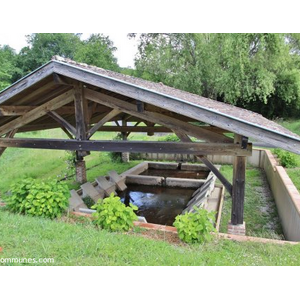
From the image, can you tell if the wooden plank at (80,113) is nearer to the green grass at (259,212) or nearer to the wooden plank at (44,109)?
the wooden plank at (44,109)

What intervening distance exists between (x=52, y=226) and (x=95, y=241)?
95cm

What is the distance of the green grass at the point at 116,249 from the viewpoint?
3.21m

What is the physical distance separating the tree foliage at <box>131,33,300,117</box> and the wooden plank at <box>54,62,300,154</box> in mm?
13589

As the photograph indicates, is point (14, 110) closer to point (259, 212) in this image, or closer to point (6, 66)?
point (259, 212)

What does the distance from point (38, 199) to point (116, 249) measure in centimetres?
207

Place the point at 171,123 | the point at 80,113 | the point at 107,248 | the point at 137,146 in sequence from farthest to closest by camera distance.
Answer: the point at 80,113, the point at 137,146, the point at 171,123, the point at 107,248

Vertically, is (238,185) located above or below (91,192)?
above

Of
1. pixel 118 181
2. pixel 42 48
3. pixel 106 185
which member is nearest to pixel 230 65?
pixel 118 181

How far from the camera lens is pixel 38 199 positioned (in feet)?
15.6

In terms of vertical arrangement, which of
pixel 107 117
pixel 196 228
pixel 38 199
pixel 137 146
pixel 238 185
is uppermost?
pixel 107 117

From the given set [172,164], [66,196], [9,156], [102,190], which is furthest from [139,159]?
[66,196]

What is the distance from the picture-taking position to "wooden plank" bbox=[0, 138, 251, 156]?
4617mm

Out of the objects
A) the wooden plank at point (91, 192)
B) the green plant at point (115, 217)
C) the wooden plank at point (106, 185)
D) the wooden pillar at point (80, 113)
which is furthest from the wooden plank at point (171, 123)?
the wooden plank at point (106, 185)

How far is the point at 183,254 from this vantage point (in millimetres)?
3447
